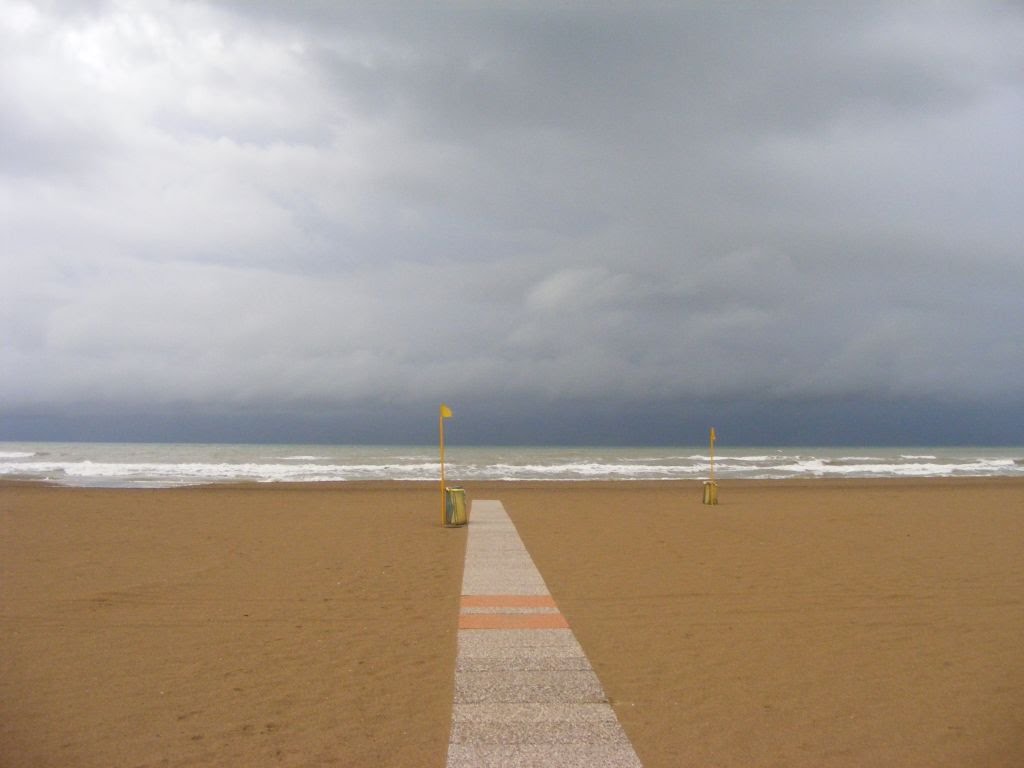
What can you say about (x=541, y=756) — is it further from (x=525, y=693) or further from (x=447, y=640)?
(x=447, y=640)

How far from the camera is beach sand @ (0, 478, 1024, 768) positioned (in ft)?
15.2

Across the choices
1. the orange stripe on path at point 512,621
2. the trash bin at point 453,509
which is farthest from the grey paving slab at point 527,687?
the trash bin at point 453,509

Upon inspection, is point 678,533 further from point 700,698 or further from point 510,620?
point 700,698

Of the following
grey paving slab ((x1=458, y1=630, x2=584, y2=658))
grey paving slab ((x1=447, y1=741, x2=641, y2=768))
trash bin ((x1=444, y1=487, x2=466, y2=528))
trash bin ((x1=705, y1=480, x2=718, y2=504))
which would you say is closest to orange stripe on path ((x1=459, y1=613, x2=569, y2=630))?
grey paving slab ((x1=458, y1=630, x2=584, y2=658))

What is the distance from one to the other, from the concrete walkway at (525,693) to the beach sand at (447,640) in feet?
0.47

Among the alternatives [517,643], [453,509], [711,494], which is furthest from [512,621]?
[711,494]

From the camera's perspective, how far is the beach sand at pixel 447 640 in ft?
15.2

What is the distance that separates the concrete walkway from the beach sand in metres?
0.14

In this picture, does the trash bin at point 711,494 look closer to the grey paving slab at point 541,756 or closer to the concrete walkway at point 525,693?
the concrete walkway at point 525,693

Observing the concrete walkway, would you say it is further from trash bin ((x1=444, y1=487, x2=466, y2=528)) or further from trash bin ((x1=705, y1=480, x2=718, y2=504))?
trash bin ((x1=705, y1=480, x2=718, y2=504))

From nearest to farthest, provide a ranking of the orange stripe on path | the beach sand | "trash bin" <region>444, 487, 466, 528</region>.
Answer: the beach sand → the orange stripe on path → "trash bin" <region>444, 487, 466, 528</region>

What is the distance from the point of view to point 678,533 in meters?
14.0

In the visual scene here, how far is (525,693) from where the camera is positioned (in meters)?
5.23

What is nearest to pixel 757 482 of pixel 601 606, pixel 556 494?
pixel 556 494
